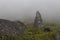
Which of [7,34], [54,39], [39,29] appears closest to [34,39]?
[54,39]

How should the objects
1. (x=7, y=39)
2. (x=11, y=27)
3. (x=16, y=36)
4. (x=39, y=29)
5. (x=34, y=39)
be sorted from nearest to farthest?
(x=7, y=39) → (x=16, y=36) → (x=11, y=27) → (x=34, y=39) → (x=39, y=29)

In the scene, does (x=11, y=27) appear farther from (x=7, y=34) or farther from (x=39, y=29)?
(x=39, y=29)

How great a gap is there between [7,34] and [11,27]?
531cm

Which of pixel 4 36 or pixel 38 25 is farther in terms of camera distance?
pixel 38 25

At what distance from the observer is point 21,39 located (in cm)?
5484

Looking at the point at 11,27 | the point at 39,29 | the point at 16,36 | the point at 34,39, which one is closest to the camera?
the point at 16,36

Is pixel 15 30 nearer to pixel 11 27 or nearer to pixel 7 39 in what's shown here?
pixel 11 27

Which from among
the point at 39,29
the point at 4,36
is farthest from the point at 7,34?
the point at 39,29

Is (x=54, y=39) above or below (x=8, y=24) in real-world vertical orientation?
below

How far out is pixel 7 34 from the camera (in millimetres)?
54438

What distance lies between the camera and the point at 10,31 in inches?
2234

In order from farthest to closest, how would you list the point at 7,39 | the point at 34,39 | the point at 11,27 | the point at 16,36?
the point at 34,39
the point at 11,27
the point at 16,36
the point at 7,39

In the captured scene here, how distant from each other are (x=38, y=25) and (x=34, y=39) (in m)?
25.3

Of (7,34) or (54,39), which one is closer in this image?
(7,34)
